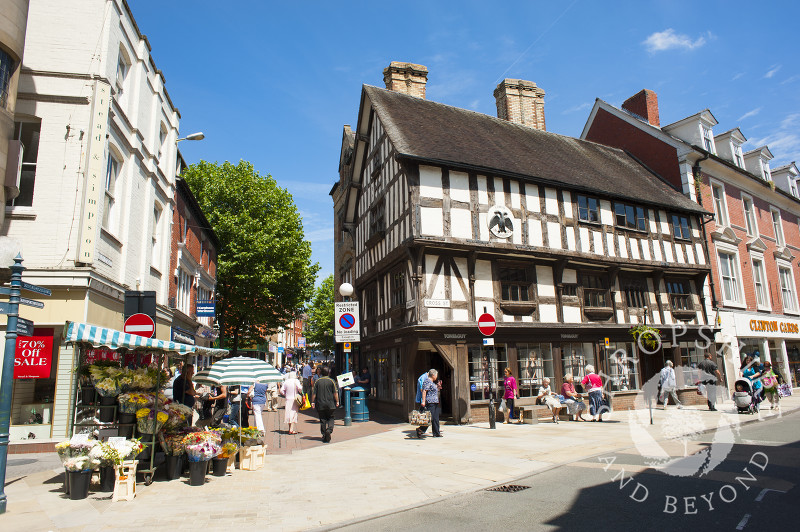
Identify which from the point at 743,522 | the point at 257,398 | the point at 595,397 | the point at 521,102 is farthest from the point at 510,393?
the point at 521,102

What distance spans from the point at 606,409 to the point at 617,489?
32.4ft

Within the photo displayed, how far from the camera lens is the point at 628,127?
26.9 m

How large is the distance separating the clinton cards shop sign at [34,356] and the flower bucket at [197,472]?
5.26 metres

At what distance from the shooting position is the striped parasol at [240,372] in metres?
9.83

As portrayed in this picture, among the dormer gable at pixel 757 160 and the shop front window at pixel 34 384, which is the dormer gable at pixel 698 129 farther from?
the shop front window at pixel 34 384

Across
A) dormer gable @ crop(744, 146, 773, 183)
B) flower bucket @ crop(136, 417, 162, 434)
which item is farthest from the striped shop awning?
dormer gable @ crop(744, 146, 773, 183)

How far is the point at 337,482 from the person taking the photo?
7930 mm

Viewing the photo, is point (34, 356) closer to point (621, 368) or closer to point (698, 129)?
point (621, 368)

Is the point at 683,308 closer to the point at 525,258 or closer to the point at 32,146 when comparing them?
the point at 525,258

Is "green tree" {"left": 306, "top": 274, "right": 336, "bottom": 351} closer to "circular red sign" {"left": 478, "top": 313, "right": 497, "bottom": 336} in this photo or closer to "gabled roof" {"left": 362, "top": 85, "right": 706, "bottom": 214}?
"gabled roof" {"left": 362, "top": 85, "right": 706, "bottom": 214}

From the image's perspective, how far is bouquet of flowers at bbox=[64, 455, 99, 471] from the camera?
6.82 meters

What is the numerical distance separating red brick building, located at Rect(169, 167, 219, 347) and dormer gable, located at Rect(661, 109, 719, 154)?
963 inches

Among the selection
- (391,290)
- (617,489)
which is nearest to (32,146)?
(391,290)

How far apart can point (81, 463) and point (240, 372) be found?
347 centimetres
